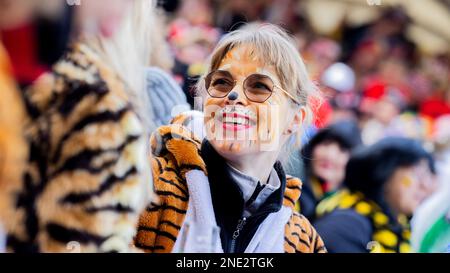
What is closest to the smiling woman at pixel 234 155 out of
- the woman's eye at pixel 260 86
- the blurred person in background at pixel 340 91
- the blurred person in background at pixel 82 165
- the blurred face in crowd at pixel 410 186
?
the woman's eye at pixel 260 86

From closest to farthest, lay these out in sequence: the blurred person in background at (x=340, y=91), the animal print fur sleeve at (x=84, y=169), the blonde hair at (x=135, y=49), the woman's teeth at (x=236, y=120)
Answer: the animal print fur sleeve at (x=84, y=169) → the blonde hair at (x=135, y=49) → the woman's teeth at (x=236, y=120) → the blurred person in background at (x=340, y=91)

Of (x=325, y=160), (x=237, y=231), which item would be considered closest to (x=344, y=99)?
(x=325, y=160)

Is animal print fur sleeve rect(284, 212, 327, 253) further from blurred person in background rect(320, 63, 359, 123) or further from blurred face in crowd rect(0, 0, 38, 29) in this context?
blurred face in crowd rect(0, 0, 38, 29)

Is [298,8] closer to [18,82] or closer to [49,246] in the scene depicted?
[18,82]

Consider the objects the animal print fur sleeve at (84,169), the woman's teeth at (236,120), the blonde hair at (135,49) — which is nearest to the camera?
the animal print fur sleeve at (84,169)

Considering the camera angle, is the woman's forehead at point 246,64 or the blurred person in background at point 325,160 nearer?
the woman's forehead at point 246,64

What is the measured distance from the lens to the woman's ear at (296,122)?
2.03m

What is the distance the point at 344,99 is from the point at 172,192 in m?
0.61

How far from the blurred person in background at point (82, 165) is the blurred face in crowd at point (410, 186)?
87 centimetres

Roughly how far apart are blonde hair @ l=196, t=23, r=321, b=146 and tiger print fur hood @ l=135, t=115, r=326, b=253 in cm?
15

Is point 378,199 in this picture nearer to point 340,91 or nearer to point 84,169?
point 340,91

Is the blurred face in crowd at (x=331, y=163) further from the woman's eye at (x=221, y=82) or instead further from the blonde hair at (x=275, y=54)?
the woman's eye at (x=221, y=82)

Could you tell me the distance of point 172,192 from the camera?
1.93m
